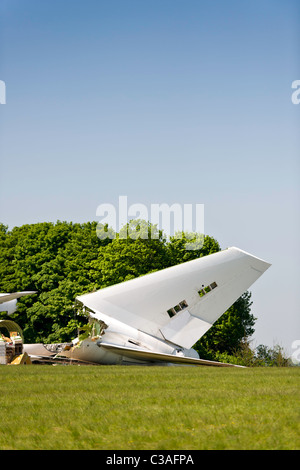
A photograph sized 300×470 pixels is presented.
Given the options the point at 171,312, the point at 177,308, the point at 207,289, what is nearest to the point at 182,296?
the point at 177,308

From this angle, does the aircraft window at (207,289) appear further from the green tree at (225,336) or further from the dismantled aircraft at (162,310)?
the green tree at (225,336)

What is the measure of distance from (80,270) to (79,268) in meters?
0.59

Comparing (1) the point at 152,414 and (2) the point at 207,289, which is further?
(2) the point at 207,289

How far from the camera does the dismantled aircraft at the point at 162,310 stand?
982 inches

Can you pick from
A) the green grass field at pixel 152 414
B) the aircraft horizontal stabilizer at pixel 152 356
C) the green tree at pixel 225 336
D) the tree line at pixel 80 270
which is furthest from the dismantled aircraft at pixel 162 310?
the green tree at pixel 225 336

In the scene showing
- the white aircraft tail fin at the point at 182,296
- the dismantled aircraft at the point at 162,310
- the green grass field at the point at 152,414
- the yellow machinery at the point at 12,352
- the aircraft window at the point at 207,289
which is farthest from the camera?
the aircraft window at the point at 207,289

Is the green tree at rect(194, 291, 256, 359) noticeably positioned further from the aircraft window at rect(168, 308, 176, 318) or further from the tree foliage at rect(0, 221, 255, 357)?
the aircraft window at rect(168, 308, 176, 318)

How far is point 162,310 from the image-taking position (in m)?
26.0

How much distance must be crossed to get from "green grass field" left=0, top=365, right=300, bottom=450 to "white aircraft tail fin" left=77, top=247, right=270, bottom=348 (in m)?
11.1

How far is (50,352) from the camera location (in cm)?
2839

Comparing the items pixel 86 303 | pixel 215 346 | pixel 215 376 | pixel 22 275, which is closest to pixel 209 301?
pixel 86 303

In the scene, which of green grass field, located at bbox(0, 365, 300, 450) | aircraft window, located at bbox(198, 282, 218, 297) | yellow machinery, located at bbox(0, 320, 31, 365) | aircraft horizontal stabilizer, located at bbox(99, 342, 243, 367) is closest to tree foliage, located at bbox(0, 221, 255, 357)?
aircraft window, located at bbox(198, 282, 218, 297)

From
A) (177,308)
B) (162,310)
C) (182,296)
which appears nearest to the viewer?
(162,310)

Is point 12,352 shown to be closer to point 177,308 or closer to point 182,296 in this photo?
point 177,308
